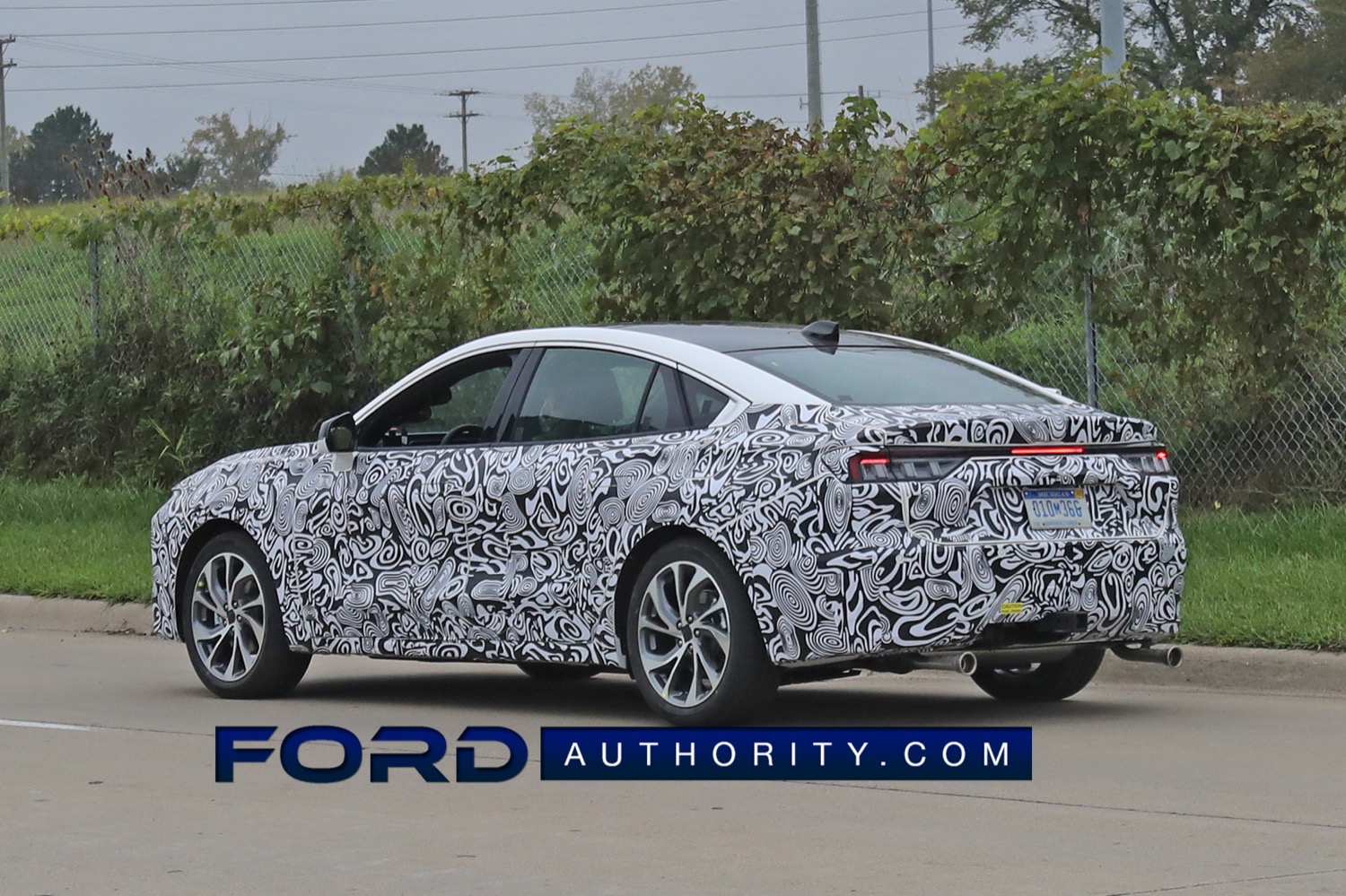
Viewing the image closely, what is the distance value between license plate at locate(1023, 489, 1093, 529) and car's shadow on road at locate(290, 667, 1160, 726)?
94cm

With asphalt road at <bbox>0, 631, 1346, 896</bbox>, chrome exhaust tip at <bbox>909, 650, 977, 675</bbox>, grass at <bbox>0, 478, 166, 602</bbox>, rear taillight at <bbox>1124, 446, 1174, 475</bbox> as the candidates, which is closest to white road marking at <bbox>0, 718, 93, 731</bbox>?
asphalt road at <bbox>0, 631, 1346, 896</bbox>

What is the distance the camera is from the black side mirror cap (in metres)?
9.86

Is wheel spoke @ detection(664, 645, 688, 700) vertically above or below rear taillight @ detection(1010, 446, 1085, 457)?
Result: below

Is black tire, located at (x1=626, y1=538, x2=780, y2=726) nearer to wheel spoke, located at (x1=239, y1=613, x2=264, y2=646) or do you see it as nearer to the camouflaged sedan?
the camouflaged sedan

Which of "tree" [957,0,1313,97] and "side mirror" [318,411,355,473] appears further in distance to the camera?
"tree" [957,0,1313,97]

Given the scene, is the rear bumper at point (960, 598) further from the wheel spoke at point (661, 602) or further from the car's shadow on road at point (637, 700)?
the car's shadow on road at point (637, 700)

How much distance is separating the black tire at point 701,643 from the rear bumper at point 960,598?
16 centimetres

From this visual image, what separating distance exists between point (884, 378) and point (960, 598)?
114 centimetres

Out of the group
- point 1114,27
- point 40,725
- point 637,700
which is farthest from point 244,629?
point 1114,27

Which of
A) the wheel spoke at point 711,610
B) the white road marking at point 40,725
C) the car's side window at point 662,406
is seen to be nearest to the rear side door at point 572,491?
the car's side window at point 662,406

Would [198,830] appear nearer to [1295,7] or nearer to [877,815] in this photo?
[877,815]

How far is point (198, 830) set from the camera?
6.71 metres

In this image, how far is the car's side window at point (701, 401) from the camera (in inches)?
340

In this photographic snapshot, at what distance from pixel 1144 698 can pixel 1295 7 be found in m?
60.7
